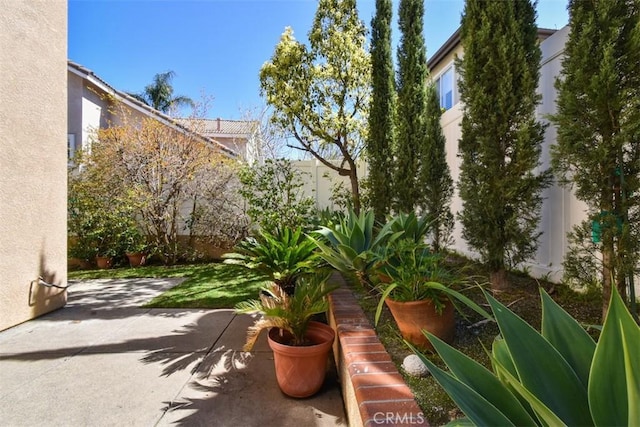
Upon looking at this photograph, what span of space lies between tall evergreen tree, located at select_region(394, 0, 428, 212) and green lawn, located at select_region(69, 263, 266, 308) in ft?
10.9

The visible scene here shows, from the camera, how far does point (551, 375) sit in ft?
3.51

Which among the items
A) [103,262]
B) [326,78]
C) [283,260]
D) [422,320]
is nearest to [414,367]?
[422,320]

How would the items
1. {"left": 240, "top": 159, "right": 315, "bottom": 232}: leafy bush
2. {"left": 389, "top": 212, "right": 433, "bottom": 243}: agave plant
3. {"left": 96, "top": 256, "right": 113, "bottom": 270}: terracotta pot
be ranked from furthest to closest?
1. {"left": 96, "top": 256, "right": 113, "bottom": 270}: terracotta pot
2. {"left": 240, "top": 159, "right": 315, "bottom": 232}: leafy bush
3. {"left": 389, "top": 212, "right": 433, "bottom": 243}: agave plant

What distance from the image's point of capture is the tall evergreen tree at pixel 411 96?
633 cm

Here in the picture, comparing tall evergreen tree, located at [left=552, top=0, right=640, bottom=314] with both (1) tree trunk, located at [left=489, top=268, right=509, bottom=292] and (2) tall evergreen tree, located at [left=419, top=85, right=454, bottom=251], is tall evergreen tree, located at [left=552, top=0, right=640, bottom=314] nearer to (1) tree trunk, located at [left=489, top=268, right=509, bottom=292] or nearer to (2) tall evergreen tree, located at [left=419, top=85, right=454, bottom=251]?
(1) tree trunk, located at [left=489, top=268, right=509, bottom=292]

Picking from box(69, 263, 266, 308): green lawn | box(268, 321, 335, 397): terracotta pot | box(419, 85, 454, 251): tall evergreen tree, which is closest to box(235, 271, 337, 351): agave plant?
box(268, 321, 335, 397): terracotta pot

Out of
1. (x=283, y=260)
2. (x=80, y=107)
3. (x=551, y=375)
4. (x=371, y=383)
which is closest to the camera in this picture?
(x=551, y=375)

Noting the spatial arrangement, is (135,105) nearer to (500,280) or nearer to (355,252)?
(355,252)

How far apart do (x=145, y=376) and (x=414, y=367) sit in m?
2.45

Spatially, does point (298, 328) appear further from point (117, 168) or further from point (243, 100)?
point (243, 100)

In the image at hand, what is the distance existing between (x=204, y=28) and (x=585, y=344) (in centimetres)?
962

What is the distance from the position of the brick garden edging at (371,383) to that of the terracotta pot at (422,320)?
268 millimetres

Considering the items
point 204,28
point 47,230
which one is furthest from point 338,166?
point 47,230

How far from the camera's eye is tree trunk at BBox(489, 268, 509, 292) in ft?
13.1
